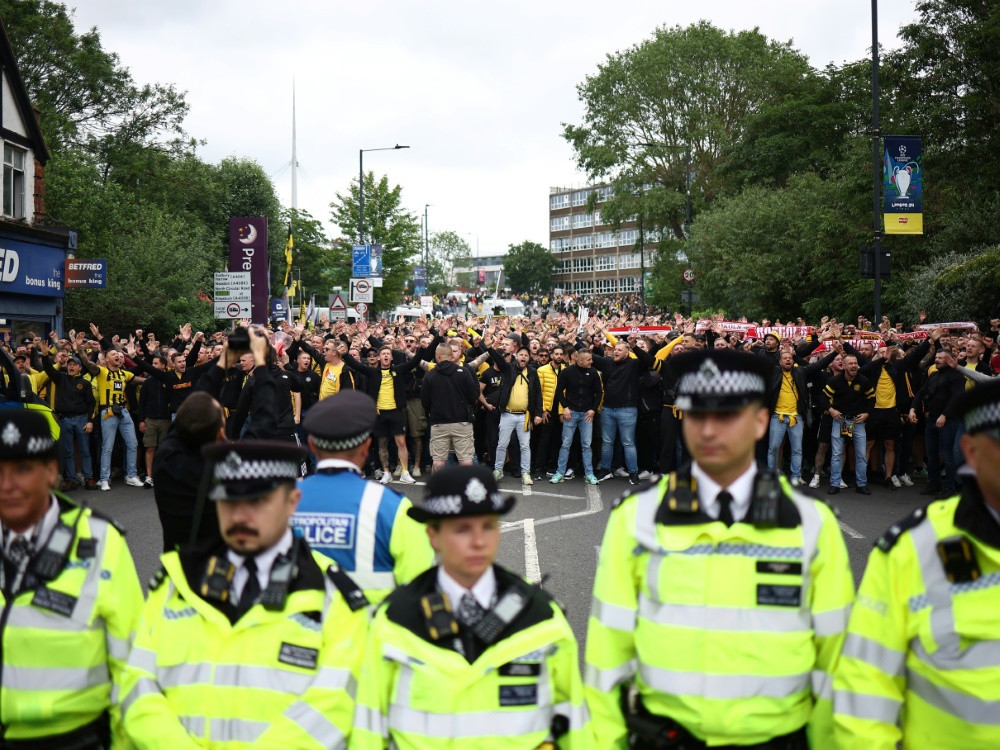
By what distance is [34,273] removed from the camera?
2445cm

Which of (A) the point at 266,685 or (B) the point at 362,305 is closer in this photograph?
(A) the point at 266,685

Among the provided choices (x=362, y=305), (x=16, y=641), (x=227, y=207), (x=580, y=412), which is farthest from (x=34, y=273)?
(x=227, y=207)

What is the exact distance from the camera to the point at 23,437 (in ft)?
10.2

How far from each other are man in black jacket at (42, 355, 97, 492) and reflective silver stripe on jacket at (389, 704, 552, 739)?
11632 mm

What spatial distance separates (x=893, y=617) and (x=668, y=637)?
64 cm

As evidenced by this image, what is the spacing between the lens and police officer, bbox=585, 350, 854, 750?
2.65 metres

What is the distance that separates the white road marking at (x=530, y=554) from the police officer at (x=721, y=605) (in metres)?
4.78

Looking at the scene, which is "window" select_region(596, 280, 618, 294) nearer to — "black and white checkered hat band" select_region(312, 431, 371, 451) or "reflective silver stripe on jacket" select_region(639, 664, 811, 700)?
"black and white checkered hat band" select_region(312, 431, 371, 451)

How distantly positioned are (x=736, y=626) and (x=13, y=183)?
27831 mm

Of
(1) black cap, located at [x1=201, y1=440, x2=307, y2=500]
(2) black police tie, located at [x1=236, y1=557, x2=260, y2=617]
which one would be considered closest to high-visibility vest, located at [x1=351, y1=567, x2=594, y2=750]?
(2) black police tie, located at [x1=236, y1=557, x2=260, y2=617]

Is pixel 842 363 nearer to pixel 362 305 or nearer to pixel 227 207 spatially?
pixel 362 305

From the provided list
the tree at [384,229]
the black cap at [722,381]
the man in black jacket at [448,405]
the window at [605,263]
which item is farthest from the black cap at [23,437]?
the window at [605,263]

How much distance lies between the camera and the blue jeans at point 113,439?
13.1 metres

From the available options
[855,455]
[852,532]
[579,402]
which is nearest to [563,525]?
[852,532]
